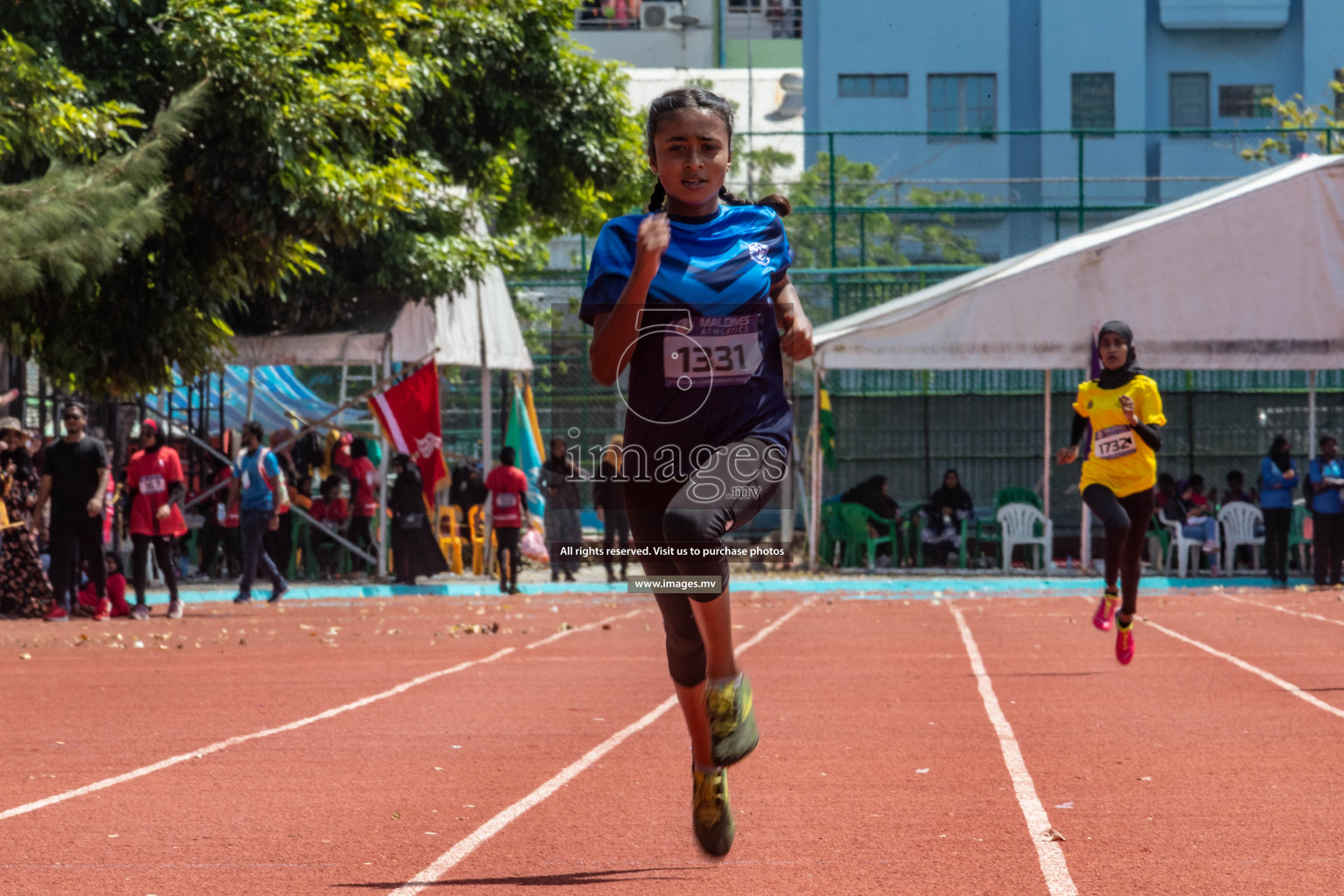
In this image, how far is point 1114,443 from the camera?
10.1 m

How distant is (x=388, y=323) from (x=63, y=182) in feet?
27.8

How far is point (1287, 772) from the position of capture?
7.11 metres

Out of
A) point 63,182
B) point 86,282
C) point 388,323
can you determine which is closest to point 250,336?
point 388,323

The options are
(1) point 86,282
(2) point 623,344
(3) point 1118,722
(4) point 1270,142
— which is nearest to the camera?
(2) point 623,344

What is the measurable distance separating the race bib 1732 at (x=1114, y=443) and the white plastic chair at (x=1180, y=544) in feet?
40.7

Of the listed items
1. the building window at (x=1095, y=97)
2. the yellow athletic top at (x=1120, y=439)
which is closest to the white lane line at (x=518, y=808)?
the yellow athletic top at (x=1120, y=439)

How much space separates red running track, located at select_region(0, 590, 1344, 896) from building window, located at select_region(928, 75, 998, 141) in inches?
1121

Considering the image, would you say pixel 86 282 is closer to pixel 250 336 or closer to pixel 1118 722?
pixel 250 336

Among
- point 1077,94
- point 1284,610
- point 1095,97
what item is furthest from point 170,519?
point 1095,97

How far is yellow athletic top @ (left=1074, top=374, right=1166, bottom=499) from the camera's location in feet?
33.0

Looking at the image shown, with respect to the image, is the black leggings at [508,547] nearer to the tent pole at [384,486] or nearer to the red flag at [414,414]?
the red flag at [414,414]

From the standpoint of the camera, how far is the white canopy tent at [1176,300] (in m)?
20.6

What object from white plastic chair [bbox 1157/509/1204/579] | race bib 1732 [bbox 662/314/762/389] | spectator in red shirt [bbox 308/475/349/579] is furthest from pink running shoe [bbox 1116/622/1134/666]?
spectator in red shirt [bbox 308/475/349/579]

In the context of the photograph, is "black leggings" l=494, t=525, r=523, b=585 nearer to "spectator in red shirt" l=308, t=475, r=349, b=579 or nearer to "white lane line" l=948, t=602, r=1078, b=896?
"spectator in red shirt" l=308, t=475, r=349, b=579
